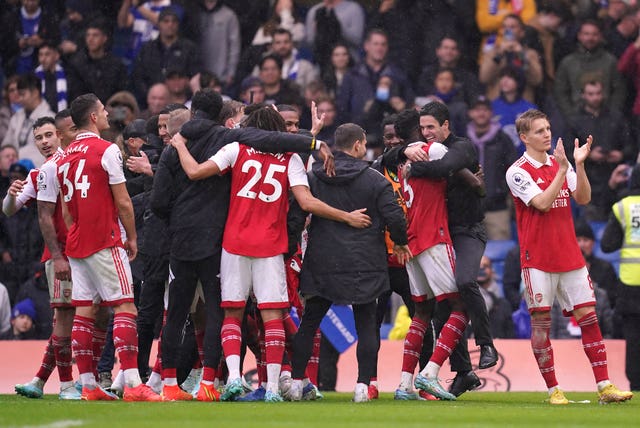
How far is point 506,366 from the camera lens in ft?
50.9

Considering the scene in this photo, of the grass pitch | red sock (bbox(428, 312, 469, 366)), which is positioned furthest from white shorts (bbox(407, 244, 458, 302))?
the grass pitch

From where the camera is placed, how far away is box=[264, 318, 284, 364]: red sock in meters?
11.3

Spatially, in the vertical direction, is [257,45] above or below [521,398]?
above

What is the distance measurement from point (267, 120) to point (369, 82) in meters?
8.10

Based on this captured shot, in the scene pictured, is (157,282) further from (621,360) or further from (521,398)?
(621,360)


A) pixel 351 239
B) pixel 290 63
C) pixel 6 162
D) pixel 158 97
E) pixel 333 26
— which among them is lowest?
pixel 351 239

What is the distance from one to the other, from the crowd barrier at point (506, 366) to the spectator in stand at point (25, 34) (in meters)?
6.31

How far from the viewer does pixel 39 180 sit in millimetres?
11609

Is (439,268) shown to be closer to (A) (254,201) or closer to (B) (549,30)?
(A) (254,201)

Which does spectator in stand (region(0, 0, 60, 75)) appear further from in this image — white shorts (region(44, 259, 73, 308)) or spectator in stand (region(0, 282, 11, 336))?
white shorts (region(44, 259, 73, 308))

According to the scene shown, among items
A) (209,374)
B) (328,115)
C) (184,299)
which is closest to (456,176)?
(184,299)

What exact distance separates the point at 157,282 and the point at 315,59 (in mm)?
8530

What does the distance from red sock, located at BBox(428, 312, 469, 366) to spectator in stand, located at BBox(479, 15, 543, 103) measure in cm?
804

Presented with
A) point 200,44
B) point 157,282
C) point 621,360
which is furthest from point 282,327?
point 200,44
